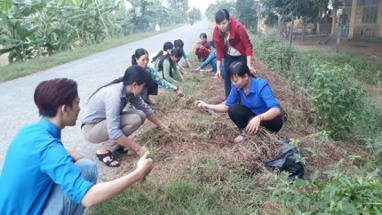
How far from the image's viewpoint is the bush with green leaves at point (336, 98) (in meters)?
3.65

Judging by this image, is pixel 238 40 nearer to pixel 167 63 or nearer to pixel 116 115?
pixel 167 63

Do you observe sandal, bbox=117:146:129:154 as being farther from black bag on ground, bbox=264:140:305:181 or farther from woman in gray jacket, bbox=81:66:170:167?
black bag on ground, bbox=264:140:305:181

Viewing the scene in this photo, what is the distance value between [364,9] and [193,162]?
58.3ft

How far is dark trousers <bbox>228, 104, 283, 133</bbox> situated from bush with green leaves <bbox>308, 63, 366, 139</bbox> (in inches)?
33.8

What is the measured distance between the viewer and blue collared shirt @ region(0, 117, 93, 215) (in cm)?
152

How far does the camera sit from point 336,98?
367 cm

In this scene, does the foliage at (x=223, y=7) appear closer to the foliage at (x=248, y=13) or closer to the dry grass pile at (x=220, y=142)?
the foliage at (x=248, y=13)

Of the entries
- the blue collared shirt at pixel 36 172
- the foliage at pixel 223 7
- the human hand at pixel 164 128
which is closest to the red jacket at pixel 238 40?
the human hand at pixel 164 128

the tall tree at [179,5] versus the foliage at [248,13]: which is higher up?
the tall tree at [179,5]

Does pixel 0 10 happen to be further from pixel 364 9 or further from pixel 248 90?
pixel 364 9

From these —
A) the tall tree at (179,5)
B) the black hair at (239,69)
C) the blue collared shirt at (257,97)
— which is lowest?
the blue collared shirt at (257,97)

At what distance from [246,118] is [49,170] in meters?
2.10

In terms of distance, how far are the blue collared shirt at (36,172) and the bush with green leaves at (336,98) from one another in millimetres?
2993

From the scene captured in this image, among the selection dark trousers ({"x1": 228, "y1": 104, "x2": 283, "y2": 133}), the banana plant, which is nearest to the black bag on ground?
dark trousers ({"x1": 228, "y1": 104, "x2": 283, "y2": 133})
